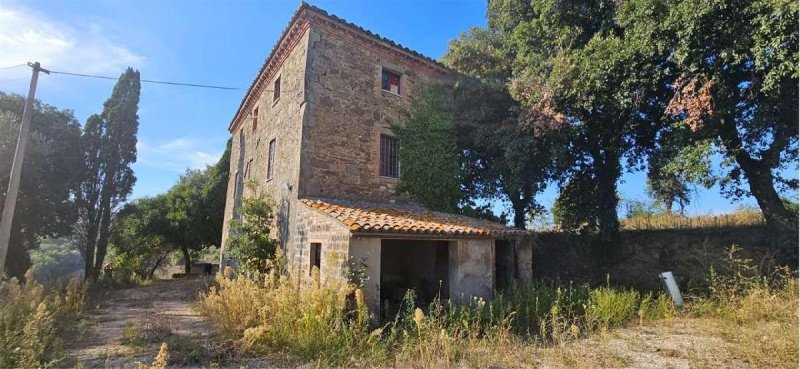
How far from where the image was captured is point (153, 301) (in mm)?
12805

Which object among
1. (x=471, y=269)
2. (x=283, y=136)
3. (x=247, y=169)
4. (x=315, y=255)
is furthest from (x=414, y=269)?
(x=247, y=169)

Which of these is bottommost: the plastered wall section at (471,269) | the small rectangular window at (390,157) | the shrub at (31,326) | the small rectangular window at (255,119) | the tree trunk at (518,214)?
the shrub at (31,326)

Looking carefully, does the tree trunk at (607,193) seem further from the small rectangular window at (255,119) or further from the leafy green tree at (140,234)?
the leafy green tree at (140,234)

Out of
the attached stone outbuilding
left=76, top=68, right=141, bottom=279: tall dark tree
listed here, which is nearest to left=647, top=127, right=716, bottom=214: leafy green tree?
the attached stone outbuilding

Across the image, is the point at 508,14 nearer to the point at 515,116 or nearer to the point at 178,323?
the point at 515,116

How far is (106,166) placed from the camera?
19.9 m

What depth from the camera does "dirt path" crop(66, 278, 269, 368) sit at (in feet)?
19.6

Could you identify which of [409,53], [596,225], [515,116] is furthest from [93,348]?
[596,225]

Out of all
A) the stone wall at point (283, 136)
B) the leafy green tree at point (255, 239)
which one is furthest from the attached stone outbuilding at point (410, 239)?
the leafy green tree at point (255, 239)

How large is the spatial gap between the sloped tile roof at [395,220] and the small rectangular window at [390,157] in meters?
1.30

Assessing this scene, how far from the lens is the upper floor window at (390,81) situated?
12.6 meters

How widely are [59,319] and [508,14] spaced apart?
15.2 m

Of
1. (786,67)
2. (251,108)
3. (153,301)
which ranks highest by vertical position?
(251,108)

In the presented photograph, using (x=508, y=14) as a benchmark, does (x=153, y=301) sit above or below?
below
